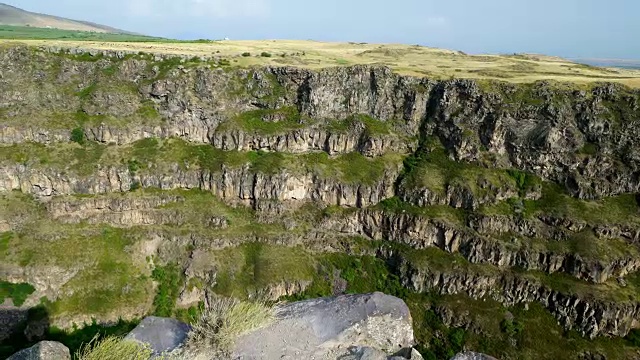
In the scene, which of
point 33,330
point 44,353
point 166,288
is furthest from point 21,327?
point 44,353

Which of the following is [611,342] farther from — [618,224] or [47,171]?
[47,171]

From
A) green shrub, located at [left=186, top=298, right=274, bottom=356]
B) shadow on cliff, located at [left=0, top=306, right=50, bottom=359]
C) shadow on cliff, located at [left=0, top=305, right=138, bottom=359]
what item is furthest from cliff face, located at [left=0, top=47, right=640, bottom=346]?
green shrub, located at [left=186, top=298, right=274, bottom=356]

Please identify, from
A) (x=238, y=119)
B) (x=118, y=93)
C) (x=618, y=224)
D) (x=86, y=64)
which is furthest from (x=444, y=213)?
(x=86, y=64)

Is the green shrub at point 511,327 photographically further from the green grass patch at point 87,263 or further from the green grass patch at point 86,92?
the green grass patch at point 86,92

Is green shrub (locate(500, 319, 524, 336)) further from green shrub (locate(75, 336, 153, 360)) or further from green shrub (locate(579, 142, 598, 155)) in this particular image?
green shrub (locate(75, 336, 153, 360))

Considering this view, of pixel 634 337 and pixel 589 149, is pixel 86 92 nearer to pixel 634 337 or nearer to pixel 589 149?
pixel 589 149

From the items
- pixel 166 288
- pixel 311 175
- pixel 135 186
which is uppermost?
pixel 311 175
